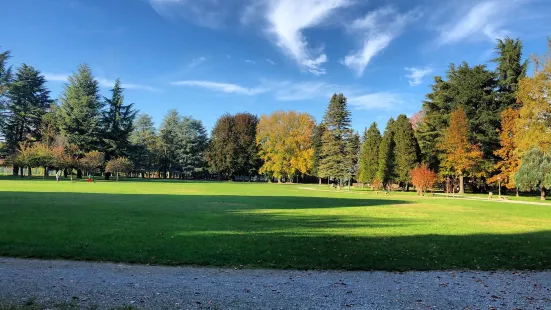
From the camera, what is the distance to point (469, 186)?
59.1m

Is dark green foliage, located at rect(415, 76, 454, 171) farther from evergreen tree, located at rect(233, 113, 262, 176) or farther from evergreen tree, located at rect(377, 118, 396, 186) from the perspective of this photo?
evergreen tree, located at rect(233, 113, 262, 176)

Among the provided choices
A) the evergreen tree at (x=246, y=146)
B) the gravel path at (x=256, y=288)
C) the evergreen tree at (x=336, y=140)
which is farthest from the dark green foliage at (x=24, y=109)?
the gravel path at (x=256, y=288)

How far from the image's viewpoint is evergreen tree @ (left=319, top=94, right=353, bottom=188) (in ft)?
193

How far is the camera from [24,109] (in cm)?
6494

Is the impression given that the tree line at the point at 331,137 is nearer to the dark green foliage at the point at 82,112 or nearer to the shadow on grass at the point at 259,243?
the dark green foliage at the point at 82,112

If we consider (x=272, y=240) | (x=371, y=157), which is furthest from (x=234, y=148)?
(x=272, y=240)

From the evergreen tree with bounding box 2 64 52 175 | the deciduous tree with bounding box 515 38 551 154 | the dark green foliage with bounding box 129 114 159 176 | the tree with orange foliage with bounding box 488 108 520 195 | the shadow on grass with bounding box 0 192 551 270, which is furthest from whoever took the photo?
the dark green foliage with bounding box 129 114 159 176

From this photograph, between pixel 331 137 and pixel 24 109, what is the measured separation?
56781 millimetres

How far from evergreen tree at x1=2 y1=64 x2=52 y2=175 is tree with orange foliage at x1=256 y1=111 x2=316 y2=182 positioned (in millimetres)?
43787

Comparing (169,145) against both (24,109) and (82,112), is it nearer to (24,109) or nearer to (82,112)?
(82,112)

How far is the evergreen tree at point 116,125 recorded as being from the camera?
69125 mm

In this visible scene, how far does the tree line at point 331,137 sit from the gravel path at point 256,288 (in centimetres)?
3422

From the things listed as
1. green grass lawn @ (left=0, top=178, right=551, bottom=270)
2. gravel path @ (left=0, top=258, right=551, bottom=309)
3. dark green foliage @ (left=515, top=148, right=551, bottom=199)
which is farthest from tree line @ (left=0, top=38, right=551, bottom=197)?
gravel path @ (left=0, top=258, right=551, bottom=309)

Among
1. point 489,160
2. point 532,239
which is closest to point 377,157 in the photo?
point 489,160
